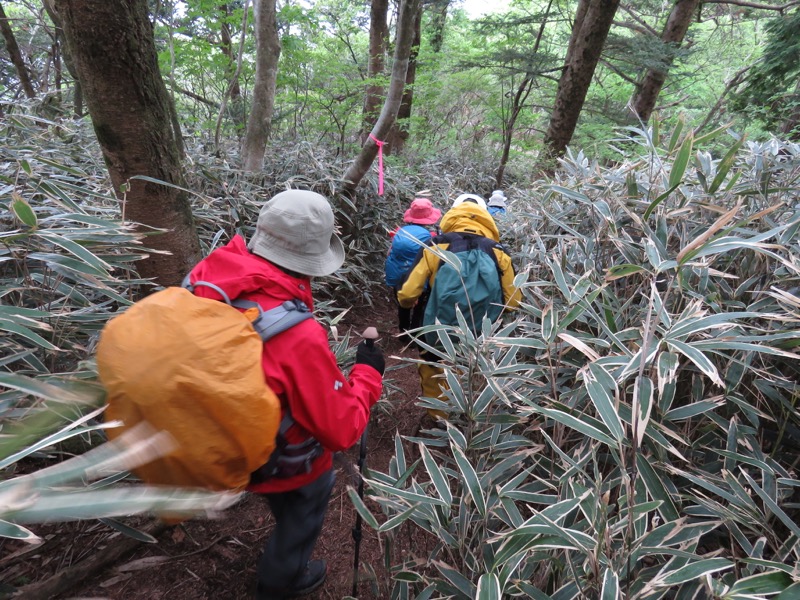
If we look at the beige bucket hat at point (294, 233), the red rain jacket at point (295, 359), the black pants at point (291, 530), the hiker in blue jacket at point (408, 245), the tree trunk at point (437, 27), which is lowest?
the black pants at point (291, 530)

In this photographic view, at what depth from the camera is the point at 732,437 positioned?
119cm

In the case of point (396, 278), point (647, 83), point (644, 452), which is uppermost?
point (647, 83)

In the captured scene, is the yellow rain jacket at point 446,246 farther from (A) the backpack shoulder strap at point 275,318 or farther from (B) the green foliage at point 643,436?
(A) the backpack shoulder strap at point 275,318

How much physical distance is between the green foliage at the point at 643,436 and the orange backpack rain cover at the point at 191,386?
469 millimetres

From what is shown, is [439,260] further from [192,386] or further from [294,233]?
[192,386]

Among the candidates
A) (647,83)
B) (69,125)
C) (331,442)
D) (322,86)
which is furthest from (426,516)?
(647,83)

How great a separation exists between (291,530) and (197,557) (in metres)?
0.71

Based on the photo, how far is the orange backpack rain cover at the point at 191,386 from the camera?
0.93 metres

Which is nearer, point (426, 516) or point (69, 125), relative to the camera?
point (426, 516)

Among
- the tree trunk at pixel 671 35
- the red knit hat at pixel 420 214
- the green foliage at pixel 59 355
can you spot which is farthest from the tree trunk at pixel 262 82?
the tree trunk at pixel 671 35

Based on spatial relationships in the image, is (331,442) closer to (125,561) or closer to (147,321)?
(147,321)

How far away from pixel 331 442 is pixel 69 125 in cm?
428

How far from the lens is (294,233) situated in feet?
4.48

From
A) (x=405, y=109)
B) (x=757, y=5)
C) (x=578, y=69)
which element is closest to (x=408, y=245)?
(x=578, y=69)
